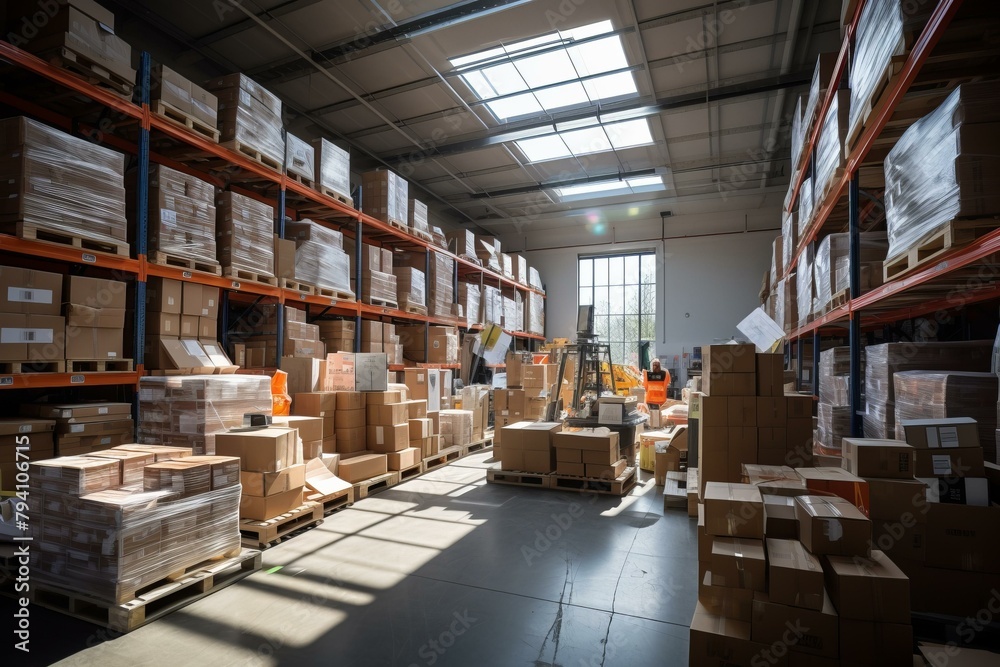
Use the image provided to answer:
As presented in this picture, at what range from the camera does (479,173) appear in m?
13.7

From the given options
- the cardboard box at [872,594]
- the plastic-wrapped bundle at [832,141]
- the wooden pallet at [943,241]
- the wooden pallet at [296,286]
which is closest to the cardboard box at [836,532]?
the cardboard box at [872,594]

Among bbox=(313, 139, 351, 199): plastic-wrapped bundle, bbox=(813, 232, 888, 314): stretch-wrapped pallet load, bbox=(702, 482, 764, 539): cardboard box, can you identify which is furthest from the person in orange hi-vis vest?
bbox=(702, 482, 764, 539): cardboard box

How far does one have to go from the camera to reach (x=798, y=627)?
2.27m

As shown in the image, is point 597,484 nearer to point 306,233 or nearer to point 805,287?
point 805,287

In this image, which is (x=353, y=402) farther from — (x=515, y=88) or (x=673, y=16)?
(x=673, y=16)

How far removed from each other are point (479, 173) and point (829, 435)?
420 inches

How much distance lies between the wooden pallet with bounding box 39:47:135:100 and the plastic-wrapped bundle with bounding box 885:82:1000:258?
6774mm

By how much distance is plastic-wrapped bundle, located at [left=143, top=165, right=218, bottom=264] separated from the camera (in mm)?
5500

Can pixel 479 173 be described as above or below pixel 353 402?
above

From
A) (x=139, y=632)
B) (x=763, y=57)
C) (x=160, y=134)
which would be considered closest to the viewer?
(x=139, y=632)

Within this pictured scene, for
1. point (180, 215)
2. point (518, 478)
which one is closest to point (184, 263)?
point (180, 215)

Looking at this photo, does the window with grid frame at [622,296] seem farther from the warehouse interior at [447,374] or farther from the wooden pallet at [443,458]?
the wooden pallet at [443,458]

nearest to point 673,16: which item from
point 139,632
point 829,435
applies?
point 829,435

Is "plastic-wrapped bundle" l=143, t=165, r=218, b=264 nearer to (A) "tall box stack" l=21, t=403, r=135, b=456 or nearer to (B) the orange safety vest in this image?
(A) "tall box stack" l=21, t=403, r=135, b=456
